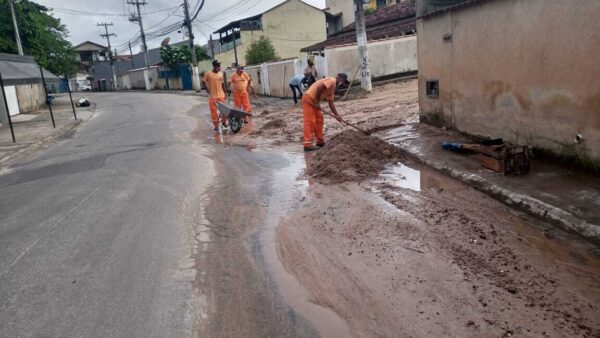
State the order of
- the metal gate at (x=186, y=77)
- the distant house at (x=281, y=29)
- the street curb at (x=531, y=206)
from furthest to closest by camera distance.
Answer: the metal gate at (x=186, y=77)
the distant house at (x=281, y=29)
the street curb at (x=531, y=206)

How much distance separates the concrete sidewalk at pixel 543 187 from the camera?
4582 millimetres

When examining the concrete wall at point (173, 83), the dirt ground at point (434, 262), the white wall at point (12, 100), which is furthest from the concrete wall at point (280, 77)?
the concrete wall at point (173, 83)

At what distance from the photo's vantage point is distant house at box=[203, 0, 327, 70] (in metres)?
41.3

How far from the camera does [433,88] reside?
980cm

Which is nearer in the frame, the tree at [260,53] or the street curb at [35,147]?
the street curb at [35,147]

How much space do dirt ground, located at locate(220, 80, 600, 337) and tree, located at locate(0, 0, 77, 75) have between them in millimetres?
29679

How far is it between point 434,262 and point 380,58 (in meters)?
19.2

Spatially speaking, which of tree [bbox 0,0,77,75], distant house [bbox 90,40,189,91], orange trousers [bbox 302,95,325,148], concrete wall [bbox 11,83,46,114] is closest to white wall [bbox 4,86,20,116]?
concrete wall [bbox 11,83,46,114]

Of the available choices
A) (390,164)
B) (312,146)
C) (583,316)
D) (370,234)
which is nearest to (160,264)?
(370,234)

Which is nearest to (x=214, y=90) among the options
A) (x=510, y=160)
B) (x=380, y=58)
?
(x=510, y=160)

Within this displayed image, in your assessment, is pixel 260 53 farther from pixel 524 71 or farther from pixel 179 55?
pixel 524 71

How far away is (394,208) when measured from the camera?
17.9ft

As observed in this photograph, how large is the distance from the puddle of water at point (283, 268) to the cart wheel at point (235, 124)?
5394 mm

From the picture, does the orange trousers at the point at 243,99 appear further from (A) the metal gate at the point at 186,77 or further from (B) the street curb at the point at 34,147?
(A) the metal gate at the point at 186,77
